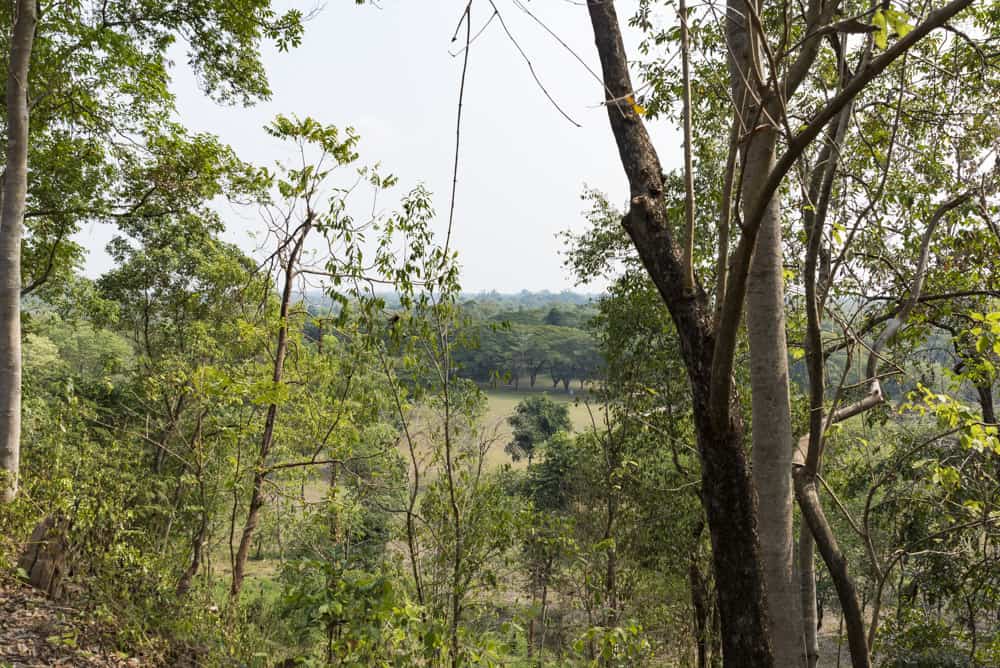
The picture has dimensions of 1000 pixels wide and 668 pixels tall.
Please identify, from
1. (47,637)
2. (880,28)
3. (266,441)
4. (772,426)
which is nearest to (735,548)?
(772,426)

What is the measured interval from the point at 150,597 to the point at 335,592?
188 centimetres

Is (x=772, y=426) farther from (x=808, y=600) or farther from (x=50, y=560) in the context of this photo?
(x=50, y=560)

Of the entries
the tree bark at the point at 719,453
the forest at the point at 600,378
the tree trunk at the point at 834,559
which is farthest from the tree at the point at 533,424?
the tree bark at the point at 719,453

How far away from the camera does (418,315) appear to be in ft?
11.8

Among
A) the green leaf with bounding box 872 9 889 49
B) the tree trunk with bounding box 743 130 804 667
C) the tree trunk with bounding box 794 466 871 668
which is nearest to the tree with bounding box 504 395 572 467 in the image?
the tree trunk with bounding box 794 466 871 668

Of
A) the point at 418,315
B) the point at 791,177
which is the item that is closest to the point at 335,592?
the point at 418,315

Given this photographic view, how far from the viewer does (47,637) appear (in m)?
3.46

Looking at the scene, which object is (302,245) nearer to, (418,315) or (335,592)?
(418,315)

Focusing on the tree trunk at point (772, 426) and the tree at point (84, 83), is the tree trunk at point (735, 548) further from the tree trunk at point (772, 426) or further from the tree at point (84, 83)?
the tree at point (84, 83)

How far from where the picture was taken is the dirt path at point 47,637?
3.26m

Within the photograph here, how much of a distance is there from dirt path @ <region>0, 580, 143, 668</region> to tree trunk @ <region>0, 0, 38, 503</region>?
1481 mm

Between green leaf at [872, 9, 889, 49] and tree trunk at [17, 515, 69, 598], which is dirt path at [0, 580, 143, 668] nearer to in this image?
tree trunk at [17, 515, 69, 598]

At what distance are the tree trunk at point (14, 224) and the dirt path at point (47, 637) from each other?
4.86 feet

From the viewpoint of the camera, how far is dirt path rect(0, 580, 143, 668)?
3256 millimetres
